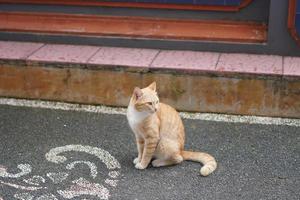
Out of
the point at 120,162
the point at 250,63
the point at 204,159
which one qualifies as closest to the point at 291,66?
the point at 250,63

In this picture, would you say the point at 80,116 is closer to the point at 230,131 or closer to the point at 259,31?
the point at 230,131

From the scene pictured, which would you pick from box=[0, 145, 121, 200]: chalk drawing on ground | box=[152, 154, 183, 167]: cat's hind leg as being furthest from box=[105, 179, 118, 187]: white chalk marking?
box=[152, 154, 183, 167]: cat's hind leg

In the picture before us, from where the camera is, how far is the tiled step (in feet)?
15.5

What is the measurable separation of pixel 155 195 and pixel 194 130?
101cm

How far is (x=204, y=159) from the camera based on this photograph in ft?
13.4

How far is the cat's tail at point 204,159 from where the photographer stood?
397 centimetres

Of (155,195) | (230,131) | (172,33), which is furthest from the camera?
(172,33)

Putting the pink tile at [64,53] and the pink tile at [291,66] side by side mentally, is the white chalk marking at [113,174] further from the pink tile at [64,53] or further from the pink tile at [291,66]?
the pink tile at [291,66]

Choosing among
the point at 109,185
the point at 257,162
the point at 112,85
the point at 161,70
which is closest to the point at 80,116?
the point at 112,85

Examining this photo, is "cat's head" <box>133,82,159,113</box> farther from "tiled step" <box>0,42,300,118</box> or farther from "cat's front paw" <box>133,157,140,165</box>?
"tiled step" <box>0,42,300,118</box>

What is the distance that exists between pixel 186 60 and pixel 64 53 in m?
1.13

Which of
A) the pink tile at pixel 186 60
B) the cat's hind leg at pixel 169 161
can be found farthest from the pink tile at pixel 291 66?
the cat's hind leg at pixel 169 161

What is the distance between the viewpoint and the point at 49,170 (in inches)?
161

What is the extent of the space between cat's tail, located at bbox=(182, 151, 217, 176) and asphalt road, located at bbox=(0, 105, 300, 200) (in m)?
0.04
